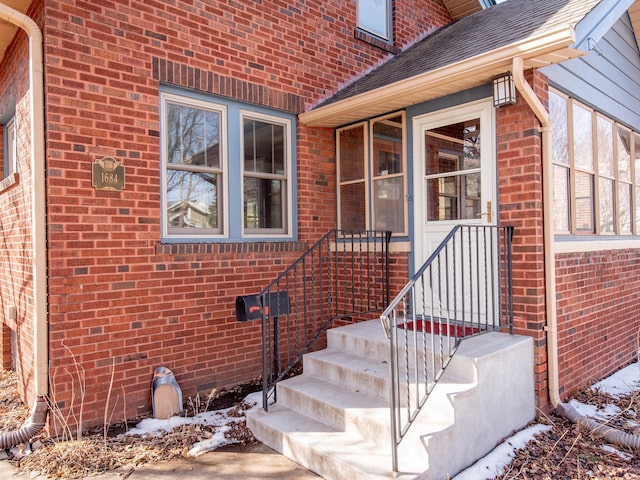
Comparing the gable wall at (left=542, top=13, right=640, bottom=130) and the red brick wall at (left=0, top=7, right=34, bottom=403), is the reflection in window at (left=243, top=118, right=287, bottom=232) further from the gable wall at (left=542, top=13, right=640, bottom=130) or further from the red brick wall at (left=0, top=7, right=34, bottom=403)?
the gable wall at (left=542, top=13, right=640, bottom=130)

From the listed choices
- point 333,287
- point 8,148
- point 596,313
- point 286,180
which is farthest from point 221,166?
point 596,313

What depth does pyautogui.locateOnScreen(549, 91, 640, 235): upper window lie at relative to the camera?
444cm

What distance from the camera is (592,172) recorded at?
196 inches

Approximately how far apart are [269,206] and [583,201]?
336cm

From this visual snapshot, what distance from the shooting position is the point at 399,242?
16.1 feet

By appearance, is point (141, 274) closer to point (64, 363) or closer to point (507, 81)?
point (64, 363)

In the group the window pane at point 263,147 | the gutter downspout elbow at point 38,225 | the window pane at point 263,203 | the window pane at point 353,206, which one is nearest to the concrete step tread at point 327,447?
the gutter downspout elbow at point 38,225

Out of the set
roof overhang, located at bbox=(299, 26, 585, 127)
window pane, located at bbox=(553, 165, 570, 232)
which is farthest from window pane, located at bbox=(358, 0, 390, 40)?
window pane, located at bbox=(553, 165, 570, 232)

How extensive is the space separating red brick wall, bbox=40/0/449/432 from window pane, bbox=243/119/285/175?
274 mm

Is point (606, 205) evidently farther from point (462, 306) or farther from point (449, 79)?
point (462, 306)

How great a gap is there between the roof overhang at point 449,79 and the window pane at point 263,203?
850mm

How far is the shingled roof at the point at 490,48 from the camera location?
134 inches

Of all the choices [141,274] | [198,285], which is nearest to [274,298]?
[198,285]

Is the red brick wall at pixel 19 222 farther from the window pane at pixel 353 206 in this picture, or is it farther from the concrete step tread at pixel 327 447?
the window pane at pixel 353 206
